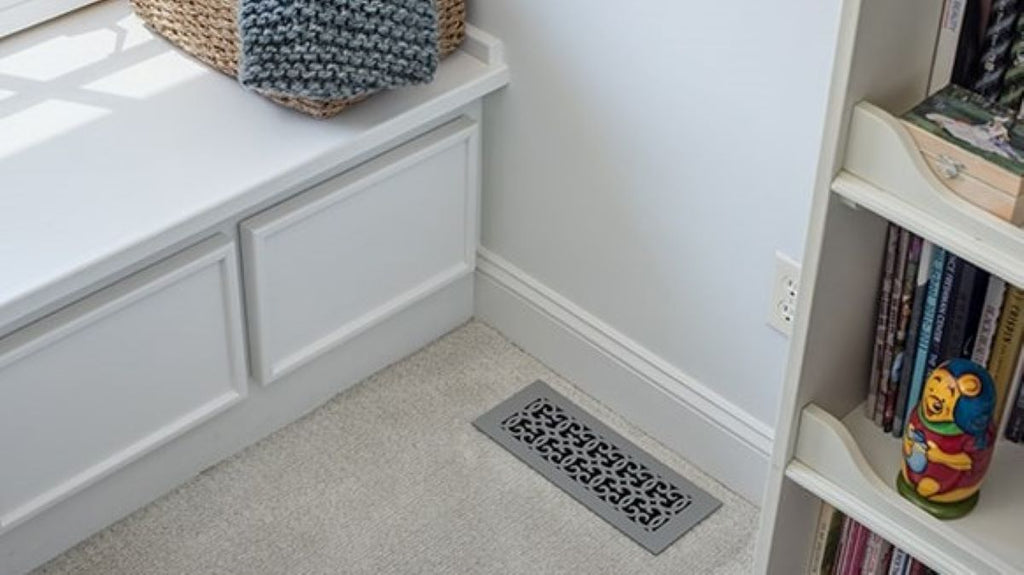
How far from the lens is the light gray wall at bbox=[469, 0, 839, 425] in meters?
1.82

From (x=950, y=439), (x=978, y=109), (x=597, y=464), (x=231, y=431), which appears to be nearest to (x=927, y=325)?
(x=950, y=439)

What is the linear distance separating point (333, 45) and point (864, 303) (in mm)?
715

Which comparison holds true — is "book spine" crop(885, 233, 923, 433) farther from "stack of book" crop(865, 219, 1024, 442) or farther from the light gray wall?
the light gray wall

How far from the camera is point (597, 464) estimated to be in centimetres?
215

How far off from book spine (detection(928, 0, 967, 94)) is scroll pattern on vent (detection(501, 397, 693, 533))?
84 cm

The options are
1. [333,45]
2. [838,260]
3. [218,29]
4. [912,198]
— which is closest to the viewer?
[912,198]

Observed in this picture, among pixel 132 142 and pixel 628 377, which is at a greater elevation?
pixel 132 142

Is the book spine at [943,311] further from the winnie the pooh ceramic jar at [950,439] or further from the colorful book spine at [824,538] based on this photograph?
the colorful book spine at [824,538]

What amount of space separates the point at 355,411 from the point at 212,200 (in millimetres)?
460

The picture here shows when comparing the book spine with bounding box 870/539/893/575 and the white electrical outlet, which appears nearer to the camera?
the book spine with bounding box 870/539/893/575

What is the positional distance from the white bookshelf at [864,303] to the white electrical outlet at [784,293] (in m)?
0.33

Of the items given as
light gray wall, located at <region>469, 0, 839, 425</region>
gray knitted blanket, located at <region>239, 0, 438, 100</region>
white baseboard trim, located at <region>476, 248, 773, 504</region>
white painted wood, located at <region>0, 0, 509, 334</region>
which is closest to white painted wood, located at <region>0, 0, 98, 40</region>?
white painted wood, located at <region>0, 0, 509, 334</region>

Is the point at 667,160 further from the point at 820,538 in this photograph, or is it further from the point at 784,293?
the point at 820,538

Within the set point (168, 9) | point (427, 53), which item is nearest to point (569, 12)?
point (427, 53)
